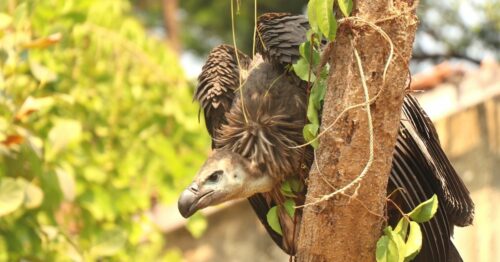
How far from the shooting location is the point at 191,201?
3.10m

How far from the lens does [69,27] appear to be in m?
5.04

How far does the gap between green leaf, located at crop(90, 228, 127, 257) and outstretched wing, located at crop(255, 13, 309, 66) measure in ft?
4.51

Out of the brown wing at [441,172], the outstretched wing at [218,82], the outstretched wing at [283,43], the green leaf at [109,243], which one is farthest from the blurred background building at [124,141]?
the brown wing at [441,172]

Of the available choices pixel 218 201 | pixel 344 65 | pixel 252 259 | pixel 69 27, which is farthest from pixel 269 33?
pixel 252 259

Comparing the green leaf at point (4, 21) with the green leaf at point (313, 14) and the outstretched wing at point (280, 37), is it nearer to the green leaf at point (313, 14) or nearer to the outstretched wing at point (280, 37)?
the outstretched wing at point (280, 37)

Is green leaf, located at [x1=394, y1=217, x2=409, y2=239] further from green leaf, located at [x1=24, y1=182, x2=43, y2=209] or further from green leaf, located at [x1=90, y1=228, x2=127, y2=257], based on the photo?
green leaf, located at [x1=90, y1=228, x2=127, y2=257]

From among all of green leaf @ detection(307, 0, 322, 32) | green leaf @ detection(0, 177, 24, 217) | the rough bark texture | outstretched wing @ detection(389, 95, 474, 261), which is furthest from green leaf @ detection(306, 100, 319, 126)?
green leaf @ detection(0, 177, 24, 217)

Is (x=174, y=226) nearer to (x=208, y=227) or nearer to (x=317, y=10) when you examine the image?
(x=208, y=227)

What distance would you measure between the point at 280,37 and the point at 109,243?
1576 mm

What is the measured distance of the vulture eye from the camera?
317cm

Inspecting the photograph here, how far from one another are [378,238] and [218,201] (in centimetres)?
73

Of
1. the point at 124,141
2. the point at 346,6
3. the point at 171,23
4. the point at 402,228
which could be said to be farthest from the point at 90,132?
the point at 171,23

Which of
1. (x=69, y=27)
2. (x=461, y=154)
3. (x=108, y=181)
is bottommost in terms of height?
(x=461, y=154)

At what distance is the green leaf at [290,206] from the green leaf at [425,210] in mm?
554
